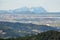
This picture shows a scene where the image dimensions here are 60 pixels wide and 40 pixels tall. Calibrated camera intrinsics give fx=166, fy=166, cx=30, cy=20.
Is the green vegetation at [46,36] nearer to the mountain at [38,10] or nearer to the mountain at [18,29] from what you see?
the mountain at [18,29]

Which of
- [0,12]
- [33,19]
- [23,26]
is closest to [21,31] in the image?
[23,26]

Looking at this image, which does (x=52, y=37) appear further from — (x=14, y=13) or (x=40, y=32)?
(x=14, y=13)

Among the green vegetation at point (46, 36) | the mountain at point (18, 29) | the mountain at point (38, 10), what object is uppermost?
the mountain at point (38, 10)

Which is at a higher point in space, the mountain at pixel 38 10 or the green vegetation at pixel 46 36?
the mountain at pixel 38 10

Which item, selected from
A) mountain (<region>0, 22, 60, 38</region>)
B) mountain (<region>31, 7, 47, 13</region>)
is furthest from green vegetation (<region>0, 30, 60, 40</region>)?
mountain (<region>31, 7, 47, 13</region>)

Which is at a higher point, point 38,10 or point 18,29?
point 38,10

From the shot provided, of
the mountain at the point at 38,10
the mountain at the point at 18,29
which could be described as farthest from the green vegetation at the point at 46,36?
the mountain at the point at 38,10

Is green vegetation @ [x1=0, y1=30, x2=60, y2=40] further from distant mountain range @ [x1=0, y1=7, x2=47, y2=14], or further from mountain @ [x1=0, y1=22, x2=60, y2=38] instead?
distant mountain range @ [x1=0, y1=7, x2=47, y2=14]

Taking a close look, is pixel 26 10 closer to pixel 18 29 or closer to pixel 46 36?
pixel 18 29

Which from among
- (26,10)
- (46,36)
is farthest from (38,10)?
(46,36)
